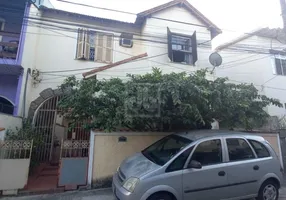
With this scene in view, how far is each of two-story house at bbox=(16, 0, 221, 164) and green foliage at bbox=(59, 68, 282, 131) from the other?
231cm

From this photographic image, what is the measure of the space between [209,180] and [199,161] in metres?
0.39

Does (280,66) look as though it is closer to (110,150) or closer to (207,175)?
(207,175)

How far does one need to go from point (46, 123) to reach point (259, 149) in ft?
25.9

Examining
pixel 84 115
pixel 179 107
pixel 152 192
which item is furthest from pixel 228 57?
pixel 152 192

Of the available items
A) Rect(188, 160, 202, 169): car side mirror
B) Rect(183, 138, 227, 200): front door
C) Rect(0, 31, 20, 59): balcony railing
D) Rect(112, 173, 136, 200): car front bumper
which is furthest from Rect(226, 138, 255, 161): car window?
Rect(0, 31, 20, 59): balcony railing

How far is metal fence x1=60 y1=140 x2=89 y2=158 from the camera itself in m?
5.25

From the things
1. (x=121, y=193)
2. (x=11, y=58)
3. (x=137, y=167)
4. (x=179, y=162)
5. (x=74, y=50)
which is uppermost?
(x=74, y=50)

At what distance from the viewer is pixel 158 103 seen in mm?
4926

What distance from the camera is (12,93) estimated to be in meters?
7.72

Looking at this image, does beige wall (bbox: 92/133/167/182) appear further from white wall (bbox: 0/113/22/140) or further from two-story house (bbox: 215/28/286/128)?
two-story house (bbox: 215/28/286/128)

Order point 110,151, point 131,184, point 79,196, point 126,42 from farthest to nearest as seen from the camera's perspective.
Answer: point 126,42, point 110,151, point 79,196, point 131,184

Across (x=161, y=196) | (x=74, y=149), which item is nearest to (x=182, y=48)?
(x=74, y=149)

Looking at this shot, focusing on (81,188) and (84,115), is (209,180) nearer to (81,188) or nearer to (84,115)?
(81,188)

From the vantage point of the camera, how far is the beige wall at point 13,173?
Result: 15.2ft
